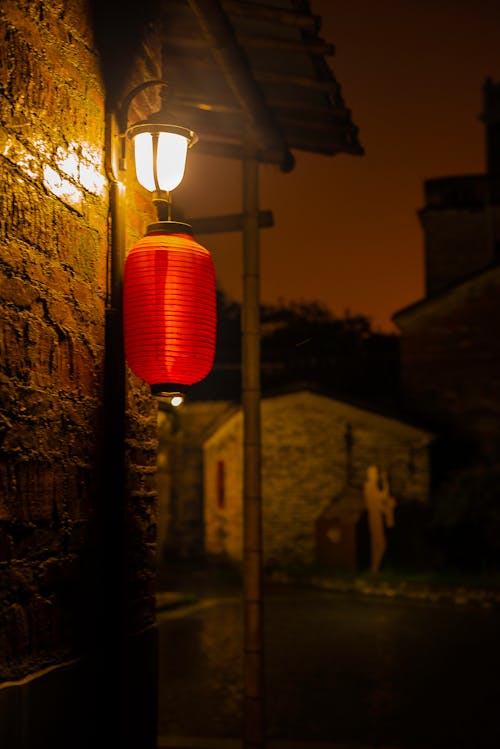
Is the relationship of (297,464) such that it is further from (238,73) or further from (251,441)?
(238,73)

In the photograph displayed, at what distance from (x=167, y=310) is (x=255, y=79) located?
9.39 feet

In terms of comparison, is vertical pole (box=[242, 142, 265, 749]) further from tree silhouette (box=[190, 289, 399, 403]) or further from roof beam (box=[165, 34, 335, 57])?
tree silhouette (box=[190, 289, 399, 403])

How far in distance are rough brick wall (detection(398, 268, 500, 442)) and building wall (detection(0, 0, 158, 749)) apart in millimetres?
21648

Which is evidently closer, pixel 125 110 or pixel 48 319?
pixel 48 319

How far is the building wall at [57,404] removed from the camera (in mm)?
3641

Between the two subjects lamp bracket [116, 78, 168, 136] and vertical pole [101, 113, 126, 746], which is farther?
lamp bracket [116, 78, 168, 136]

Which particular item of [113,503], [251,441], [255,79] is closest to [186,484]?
[251,441]

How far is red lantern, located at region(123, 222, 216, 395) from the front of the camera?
4.34 metres

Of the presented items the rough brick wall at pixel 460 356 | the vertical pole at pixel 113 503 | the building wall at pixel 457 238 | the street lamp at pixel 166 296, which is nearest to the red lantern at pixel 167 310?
the street lamp at pixel 166 296

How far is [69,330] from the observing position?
419 centimetres

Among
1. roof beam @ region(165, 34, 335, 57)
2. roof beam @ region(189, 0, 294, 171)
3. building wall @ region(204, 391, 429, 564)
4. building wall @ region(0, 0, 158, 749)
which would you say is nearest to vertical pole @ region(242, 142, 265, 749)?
roof beam @ region(189, 0, 294, 171)

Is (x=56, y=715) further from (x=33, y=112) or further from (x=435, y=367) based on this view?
(x=435, y=367)

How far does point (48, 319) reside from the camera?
399 cm

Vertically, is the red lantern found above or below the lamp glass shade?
below
